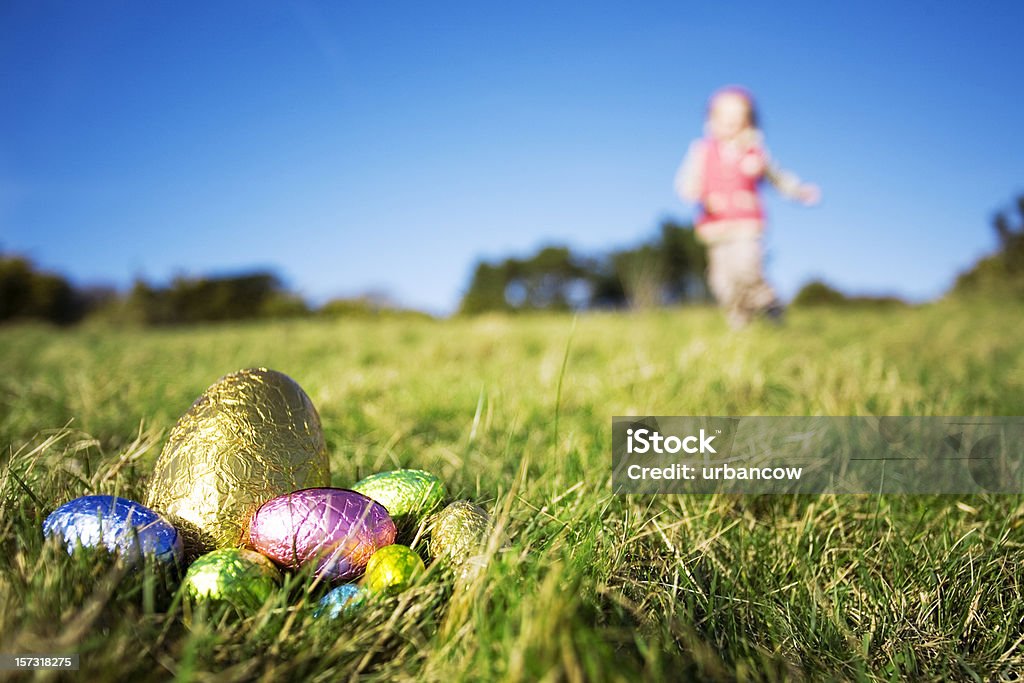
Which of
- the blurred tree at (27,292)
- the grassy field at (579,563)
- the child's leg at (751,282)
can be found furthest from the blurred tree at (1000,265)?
the blurred tree at (27,292)

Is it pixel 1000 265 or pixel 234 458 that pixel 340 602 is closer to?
pixel 234 458

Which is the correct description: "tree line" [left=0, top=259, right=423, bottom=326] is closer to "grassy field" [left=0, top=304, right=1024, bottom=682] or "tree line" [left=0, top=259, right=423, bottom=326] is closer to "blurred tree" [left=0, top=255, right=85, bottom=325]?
"blurred tree" [left=0, top=255, right=85, bottom=325]

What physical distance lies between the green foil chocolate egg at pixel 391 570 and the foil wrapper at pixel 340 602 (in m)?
0.02

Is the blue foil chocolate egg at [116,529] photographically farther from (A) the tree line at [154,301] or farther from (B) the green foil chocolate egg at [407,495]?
(A) the tree line at [154,301]

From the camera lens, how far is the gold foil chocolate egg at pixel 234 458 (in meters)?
1.41

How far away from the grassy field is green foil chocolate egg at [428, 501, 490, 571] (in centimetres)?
5

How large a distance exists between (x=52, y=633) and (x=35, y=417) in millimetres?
2283

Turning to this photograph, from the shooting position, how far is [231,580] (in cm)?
113

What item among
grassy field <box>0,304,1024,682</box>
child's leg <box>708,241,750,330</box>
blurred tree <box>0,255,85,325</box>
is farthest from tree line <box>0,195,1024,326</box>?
grassy field <box>0,304,1024,682</box>

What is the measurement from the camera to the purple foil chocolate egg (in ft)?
4.17

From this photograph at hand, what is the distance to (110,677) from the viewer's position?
2.79 feet

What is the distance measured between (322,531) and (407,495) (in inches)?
9.5

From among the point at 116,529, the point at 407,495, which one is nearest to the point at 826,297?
the point at 407,495

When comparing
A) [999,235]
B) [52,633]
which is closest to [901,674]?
[52,633]
